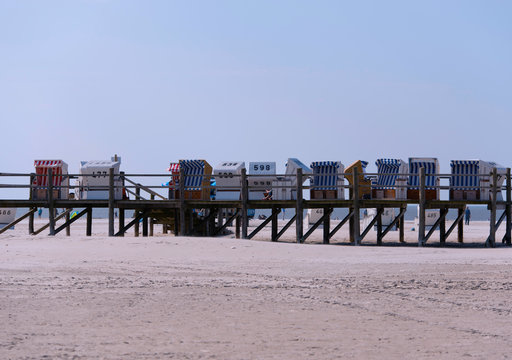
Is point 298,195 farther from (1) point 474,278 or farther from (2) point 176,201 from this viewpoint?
(1) point 474,278

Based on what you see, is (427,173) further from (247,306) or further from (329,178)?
(247,306)

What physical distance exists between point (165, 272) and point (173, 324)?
15.6 feet

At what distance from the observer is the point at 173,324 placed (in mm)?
7816

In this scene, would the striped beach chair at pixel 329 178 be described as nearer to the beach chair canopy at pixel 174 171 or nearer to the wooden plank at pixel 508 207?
the beach chair canopy at pixel 174 171

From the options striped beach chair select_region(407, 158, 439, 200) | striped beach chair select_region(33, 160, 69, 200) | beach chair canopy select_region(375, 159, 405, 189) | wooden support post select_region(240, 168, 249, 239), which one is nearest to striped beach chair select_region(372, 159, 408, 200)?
beach chair canopy select_region(375, 159, 405, 189)

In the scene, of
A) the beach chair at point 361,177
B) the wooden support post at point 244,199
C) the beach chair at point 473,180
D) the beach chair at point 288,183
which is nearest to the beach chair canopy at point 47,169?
the wooden support post at point 244,199

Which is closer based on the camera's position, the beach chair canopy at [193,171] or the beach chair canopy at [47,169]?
the beach chair canopy at [193,171]

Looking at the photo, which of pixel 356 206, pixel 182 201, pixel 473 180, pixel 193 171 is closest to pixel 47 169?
pixel 193 171

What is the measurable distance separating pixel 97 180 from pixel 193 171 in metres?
3.19

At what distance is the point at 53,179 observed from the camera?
24.1 meters

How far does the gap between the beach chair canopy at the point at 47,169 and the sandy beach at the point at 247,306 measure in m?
9.01

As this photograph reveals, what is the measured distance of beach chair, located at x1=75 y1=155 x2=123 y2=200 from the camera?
23452 millimetres

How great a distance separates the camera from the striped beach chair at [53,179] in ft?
77.9

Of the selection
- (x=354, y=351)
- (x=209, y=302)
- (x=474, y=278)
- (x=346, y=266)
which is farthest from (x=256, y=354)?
(x=346, y=266)
